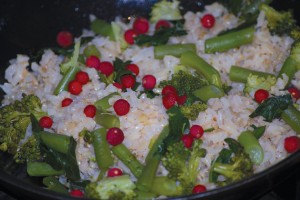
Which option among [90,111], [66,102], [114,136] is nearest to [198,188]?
[114,136]

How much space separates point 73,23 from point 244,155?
108 inches

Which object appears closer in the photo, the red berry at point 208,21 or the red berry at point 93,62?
the red berry at point 93,62

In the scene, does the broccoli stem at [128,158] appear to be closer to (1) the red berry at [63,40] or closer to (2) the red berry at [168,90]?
(2) the red berry at [168,90]

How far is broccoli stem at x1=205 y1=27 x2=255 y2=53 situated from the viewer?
536cm

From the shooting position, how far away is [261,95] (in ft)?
15.9

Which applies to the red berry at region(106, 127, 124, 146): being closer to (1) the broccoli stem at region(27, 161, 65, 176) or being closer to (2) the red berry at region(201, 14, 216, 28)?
(1) the broccoli stem at region(27, 161, 65, 176)

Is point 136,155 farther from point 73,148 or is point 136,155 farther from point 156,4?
point 156,4

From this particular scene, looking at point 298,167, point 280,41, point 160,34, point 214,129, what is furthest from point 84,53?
point 298,167

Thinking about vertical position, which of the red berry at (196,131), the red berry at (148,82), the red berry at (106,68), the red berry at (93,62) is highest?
the red berry at (93,62)

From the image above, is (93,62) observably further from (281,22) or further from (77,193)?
(281,22)

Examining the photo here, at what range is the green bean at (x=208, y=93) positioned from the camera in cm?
482

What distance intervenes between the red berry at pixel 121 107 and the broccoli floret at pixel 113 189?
79 centimetres

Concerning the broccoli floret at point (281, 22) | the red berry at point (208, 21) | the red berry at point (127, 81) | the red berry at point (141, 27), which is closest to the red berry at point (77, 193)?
the red berry at point (127, 81)

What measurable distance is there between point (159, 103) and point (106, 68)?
813 millimetres
